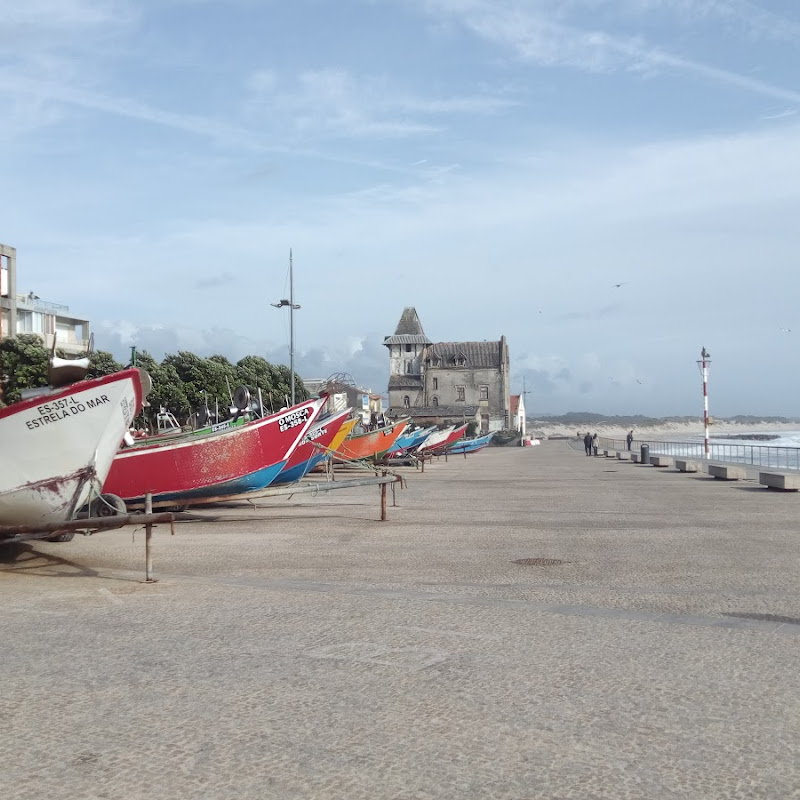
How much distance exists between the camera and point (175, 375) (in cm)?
6309

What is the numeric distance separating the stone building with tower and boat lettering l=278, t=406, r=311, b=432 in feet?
348

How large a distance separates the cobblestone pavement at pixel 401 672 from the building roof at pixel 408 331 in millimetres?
126541

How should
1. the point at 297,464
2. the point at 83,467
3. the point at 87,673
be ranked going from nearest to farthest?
the point at 87,673 < the point at 83,467 < the point at 297,464

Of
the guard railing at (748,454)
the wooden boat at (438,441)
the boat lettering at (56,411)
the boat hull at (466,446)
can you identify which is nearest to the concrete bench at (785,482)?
the guard railing at (748,454)

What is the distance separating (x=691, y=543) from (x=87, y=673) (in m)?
10.5

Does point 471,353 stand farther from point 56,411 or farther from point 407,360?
point 56,411

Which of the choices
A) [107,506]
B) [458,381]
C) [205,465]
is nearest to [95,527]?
[107,506]

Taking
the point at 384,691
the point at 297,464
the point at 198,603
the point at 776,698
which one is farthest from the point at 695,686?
the point at 297,464

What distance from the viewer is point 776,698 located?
6.25 metres

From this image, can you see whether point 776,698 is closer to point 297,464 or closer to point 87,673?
point 87,673

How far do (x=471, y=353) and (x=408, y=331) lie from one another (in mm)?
10699

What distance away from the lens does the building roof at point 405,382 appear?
13535 cm

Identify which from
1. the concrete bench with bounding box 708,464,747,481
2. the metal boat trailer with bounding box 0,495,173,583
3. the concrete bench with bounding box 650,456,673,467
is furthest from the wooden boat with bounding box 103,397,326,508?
the concrete bench with bounding box 650,456,673,467

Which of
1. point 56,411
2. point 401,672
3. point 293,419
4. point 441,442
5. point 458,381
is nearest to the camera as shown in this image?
point 401,672
